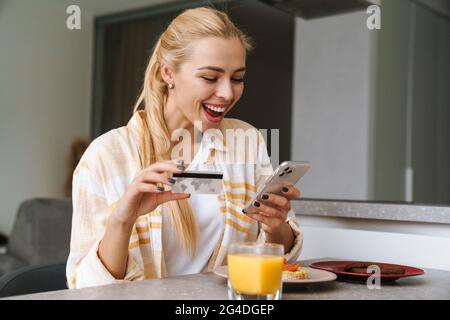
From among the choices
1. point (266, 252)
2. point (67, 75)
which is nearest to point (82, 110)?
point (67, 75)

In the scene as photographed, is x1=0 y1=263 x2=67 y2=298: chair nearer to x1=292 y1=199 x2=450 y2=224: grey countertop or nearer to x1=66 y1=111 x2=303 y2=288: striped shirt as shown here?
x1=66 y1=111 x2=303 y2=288: striped shirt

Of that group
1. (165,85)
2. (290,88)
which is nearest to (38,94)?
(290,88)

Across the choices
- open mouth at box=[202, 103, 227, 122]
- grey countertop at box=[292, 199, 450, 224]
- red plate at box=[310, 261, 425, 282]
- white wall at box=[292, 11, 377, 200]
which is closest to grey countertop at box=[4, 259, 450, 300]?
red plate at box=[310, 261, 425, 282]

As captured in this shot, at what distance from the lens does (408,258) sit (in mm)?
1577

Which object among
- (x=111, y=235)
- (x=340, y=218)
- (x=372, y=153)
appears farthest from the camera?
(x=372, y=153)

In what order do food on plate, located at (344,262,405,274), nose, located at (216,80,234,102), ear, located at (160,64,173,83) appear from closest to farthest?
1. food on plate, located at (344,262,405,274)
2. nose, located at (216,80,234,102)
3. ear, located at (160,64,173,83)

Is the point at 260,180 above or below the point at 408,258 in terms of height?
above

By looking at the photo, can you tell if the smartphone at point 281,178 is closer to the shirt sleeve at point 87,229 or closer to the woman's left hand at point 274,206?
the woman's left hand at point 274,206

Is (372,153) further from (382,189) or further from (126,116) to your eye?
(126,116)

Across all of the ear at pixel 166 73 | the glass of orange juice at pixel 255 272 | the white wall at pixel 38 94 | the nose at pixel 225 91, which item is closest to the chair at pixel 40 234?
the white wall at pixel 38 94

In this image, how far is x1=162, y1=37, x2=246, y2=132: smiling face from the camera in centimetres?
143

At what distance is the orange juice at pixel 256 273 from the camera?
92 cm

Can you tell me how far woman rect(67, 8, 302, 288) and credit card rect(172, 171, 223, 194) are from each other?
113 millimetres
